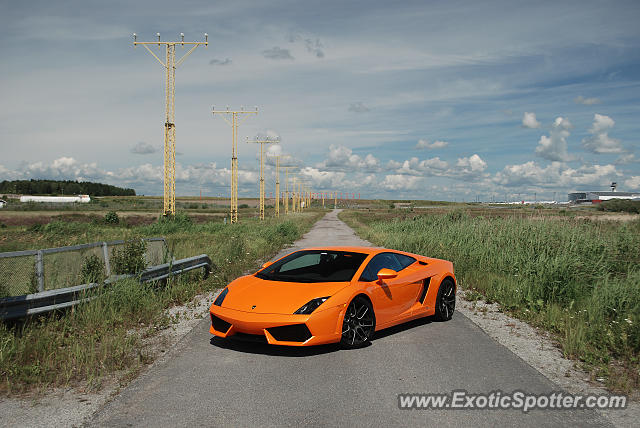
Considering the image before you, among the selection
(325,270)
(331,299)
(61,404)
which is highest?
(325,270)

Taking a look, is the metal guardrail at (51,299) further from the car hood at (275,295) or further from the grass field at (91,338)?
the car hood at (275,295)

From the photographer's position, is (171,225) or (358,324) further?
(171,225)

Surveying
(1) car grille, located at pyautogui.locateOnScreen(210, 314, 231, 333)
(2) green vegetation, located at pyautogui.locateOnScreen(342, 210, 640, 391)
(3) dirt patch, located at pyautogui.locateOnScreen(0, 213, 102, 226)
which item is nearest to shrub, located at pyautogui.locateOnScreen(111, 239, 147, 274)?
(1) car grille, located at pyautogui.locateOnScreen(210, 314, 231, 333)

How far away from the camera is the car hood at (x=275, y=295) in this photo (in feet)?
21.1

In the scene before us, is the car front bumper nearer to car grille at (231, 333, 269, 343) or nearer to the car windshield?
car grille at (231, 333, 269, 343)

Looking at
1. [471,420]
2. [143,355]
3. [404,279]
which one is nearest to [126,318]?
[143,355]

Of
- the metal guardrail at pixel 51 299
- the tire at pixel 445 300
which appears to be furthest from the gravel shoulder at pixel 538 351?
A: the metal guardrail at pixel 51 299

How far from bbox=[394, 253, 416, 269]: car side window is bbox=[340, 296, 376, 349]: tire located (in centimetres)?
133

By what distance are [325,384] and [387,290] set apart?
2.31 meters

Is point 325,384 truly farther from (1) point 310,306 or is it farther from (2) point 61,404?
(2) point 61,404

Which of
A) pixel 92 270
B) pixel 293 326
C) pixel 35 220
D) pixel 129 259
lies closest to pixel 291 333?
pixel 293 326

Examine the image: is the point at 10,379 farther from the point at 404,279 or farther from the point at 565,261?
the point at 565,261

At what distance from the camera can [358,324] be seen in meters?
6.85

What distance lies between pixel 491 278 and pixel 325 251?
568 cm
